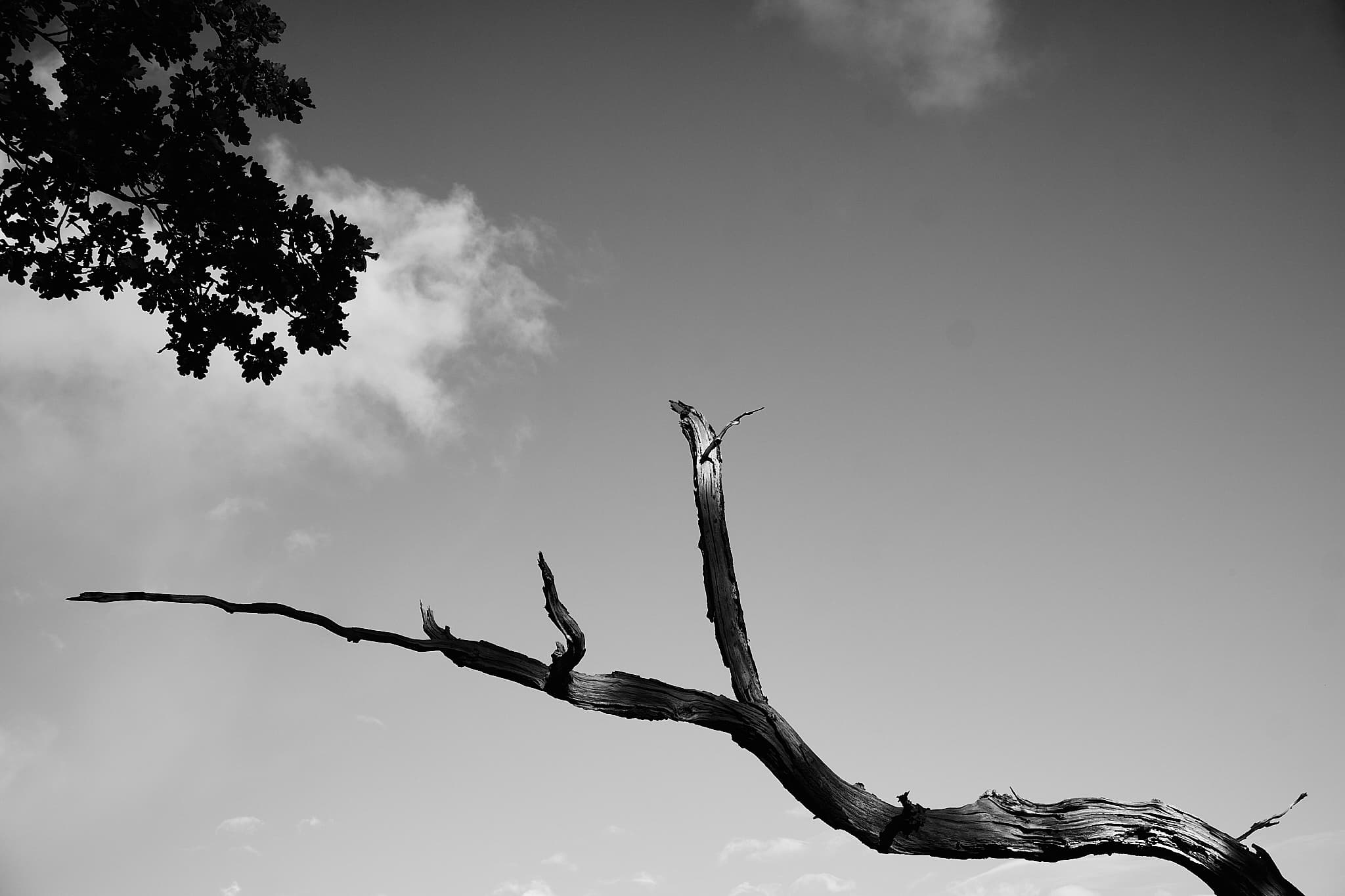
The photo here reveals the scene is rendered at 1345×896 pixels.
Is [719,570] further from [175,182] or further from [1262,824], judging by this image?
[175,182]

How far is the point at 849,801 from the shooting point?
4090 millimetres

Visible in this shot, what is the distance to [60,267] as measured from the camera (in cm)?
669

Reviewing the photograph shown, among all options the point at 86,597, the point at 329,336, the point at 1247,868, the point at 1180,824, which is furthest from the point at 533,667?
the point at 329,336

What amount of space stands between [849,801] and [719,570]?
143 cm

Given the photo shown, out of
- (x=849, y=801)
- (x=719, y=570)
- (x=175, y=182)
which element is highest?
(x=175, y=182)

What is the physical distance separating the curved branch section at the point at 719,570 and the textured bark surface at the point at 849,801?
0.04 ft

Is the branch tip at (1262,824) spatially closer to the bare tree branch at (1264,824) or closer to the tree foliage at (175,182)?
the bare tree branch at (1264,824)

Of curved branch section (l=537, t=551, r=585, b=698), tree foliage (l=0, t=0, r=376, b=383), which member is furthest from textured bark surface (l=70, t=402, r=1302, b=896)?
tree foliage (l=0, t=0, r=376, b=383)

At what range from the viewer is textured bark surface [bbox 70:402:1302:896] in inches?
147

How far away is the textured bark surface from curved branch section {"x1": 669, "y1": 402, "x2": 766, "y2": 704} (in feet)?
0.04

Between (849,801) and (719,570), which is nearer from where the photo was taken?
(849,801)

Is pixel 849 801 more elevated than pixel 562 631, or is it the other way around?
pixel 562 631

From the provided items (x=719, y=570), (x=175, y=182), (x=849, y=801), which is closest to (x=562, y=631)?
(x=719, y=570)

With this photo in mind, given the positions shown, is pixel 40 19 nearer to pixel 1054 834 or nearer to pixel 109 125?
pixel 109 125
